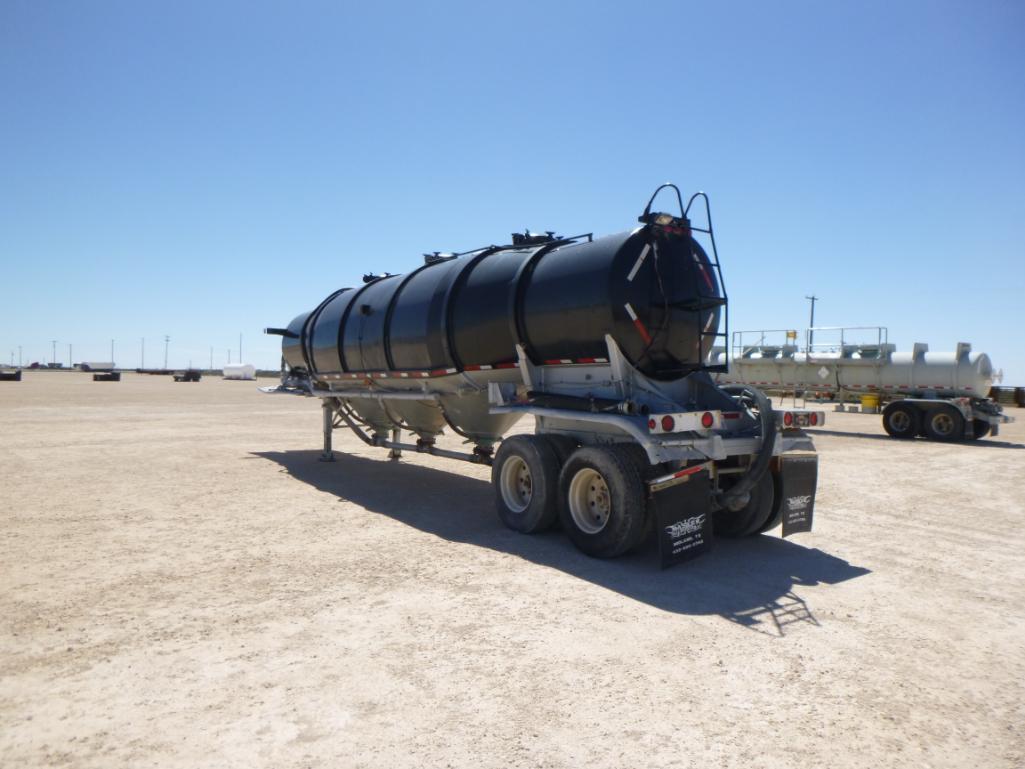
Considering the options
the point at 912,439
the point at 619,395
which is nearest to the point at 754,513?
the point at 619,395

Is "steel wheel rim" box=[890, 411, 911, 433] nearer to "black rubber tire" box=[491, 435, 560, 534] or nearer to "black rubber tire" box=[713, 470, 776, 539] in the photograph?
"black rubber tire" box=[713, 470, 776, 539]

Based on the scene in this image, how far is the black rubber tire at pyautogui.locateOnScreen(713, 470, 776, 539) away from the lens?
742 cm

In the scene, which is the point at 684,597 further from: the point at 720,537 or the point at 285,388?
the point at 285,388

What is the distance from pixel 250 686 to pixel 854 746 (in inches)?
128

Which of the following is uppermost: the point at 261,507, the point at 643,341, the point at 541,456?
the point at 643,341

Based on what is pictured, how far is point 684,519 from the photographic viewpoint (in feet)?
20.8

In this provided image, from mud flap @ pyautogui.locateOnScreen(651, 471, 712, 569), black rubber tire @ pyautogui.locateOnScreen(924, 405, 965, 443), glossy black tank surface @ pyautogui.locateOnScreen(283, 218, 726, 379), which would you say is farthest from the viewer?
black rubber tire @ pyautogui.locateOnScreen(924, 405, 965, 443)

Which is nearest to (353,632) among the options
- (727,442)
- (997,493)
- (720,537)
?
(727,442)

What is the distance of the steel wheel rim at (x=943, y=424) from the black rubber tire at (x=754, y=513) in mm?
15651

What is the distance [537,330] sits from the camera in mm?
7930

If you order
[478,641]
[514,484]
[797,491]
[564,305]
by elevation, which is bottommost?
[478,641]

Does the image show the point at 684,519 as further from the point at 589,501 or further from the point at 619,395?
the point at 619,395

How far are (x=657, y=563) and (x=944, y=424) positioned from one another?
1753 centimetres

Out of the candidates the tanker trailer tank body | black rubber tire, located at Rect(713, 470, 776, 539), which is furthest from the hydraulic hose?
black rubber tire, located at Rect(713, 470, 776, 539)
